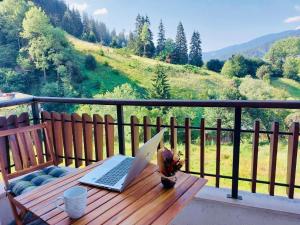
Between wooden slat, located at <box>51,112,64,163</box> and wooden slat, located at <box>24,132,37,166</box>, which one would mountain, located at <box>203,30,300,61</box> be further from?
wooden slat, located at <box>24,132,37,166</box>

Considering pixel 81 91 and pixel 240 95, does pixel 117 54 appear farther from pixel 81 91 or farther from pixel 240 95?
pixel 240 95

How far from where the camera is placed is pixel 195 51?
22078 millimetres

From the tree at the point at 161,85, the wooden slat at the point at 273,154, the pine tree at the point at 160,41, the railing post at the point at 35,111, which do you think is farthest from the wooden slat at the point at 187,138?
the pine tree at the point at 160,41

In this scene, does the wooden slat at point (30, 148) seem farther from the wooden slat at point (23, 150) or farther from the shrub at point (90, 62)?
the shrub at point (90, 62)

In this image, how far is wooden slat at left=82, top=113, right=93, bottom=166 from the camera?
2.43 metres

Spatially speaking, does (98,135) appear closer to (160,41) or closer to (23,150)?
(23,150)

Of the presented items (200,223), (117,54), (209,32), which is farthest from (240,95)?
(200,223)

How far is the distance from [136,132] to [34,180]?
89 centimetres

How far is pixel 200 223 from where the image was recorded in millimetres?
1928

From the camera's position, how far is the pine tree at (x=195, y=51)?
69.6 ft

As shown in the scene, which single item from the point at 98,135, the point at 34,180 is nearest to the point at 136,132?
the point at 98,135

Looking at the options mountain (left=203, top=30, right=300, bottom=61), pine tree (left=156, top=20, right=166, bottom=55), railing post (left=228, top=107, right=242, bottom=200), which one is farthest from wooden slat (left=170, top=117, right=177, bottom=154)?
pine tree (left=156, top=20, right=166, bottom=55)

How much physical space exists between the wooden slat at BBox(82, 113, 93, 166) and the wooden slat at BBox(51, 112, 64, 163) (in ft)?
1.01

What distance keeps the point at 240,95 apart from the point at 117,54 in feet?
37.3
